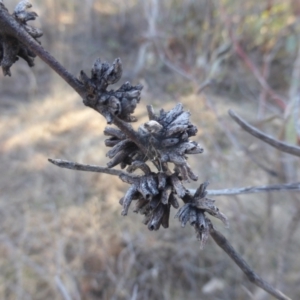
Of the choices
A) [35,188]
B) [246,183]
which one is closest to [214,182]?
[246,183]

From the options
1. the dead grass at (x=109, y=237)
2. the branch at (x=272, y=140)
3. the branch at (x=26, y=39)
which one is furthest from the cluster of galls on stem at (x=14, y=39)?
the dead grass at (x=109, y=237)

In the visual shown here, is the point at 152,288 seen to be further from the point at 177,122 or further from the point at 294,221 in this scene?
the point at 177,122

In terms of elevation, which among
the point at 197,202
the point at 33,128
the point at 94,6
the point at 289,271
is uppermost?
the point at 94,6

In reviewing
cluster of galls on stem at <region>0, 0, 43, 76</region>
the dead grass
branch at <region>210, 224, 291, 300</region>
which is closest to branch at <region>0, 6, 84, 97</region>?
cluster of galls on stem at <region>0, 0, 43, 76</region>

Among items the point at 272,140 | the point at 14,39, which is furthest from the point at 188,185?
the point at 14,39

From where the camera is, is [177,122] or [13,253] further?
[13,253]

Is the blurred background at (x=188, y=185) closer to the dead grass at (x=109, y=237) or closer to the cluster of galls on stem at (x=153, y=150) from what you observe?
the dead grass at (x=109, y=237)

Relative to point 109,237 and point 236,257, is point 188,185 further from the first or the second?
point 236,257
